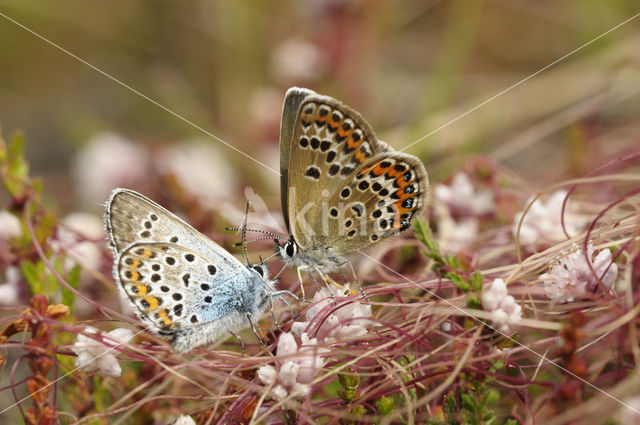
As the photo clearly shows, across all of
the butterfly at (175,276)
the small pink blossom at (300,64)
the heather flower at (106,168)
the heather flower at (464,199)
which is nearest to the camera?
the butterfly at (175,276)

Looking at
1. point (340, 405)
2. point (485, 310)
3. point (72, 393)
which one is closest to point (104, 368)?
point (72, 393)

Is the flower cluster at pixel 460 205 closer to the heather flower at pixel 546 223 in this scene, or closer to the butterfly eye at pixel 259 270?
the heather flower at pixel 546 223

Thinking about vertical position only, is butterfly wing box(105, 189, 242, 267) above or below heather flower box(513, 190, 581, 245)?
below

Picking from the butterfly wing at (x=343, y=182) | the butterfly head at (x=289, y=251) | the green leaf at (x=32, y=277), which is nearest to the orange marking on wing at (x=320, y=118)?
the butterfly wing at (x=343, y=182)

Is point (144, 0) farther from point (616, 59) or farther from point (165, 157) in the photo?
point (616, 59)

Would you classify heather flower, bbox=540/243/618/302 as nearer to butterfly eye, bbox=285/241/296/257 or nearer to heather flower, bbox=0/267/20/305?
butterfly eye, bbox=285/241/296/257

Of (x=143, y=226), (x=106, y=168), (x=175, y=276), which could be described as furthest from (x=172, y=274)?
(x=106, y=168)

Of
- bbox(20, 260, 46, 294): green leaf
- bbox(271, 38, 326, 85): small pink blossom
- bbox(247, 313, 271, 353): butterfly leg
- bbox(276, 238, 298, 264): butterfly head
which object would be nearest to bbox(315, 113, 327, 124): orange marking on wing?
bbox(276, 238, 298, 264): butterfly head
